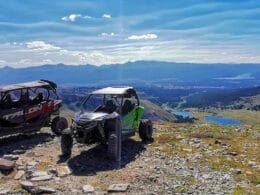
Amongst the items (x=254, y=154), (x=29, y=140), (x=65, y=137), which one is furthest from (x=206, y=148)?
(x=29, y=140)

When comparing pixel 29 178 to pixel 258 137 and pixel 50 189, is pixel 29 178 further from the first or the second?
pixel 258 137

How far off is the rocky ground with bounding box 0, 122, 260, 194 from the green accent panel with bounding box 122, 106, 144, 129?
1209 millimetres

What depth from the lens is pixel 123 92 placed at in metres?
21.0

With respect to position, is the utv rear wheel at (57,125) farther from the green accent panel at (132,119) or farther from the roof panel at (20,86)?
the green accent panel at (132,119)

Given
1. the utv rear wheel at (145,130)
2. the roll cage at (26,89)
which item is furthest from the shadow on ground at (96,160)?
the roll cage at (26,89)

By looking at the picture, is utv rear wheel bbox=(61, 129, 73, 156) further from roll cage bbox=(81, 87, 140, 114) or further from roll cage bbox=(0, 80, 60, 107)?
roll cage bbox=(0, 80, 60, 107)

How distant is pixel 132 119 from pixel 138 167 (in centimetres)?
493

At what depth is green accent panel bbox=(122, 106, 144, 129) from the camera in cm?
2112

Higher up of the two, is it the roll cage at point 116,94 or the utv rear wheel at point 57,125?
the roll cage at point 116,94

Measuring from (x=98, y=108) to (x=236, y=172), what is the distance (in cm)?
796

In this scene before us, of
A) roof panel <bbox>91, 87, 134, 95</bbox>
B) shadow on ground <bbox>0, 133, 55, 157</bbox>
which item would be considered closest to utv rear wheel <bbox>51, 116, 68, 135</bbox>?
shadow on ground <bbox>0, 133, 55, 157</bbox>

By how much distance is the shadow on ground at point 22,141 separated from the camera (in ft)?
71.1

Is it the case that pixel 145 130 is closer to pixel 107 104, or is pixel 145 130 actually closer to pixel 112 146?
pixel 107 104

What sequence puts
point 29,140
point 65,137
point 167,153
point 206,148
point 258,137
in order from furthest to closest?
point 258,137
point 29,140
point 206,148
point 167,153
point 65,137
